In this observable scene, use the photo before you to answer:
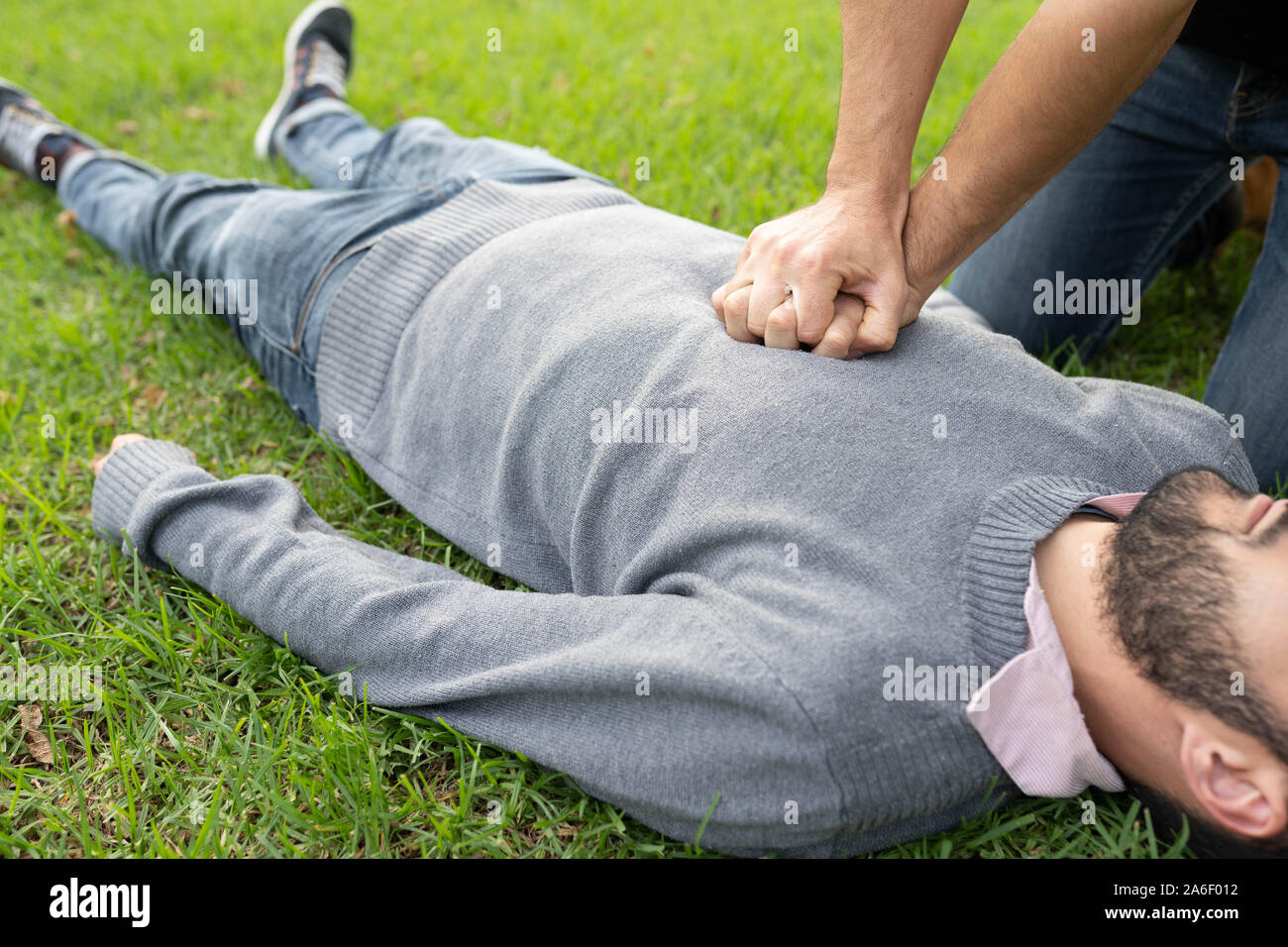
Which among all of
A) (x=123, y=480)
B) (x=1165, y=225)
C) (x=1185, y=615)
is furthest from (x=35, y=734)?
(x=1165, y=225)

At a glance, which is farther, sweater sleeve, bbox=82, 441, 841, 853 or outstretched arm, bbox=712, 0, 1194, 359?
outstretched arm, bbox=712, 0, 1194, 359

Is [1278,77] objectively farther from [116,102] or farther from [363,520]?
[116,102]

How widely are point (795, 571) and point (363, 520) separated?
4.07 ft

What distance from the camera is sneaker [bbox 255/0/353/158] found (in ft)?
12.3

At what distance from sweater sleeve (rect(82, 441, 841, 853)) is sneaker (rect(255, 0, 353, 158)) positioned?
2.24 metres

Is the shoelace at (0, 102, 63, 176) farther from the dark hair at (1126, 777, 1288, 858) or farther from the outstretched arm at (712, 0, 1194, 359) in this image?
the dark hair at (1126, 777, 1288, 858)

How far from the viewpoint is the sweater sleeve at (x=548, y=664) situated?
1.49 metres

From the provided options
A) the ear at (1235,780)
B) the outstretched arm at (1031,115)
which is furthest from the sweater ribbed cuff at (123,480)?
the ear at (1235,780)

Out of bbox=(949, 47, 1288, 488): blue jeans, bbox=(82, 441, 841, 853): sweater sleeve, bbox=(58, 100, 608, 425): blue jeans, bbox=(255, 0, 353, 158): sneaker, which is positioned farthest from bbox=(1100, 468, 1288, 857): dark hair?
bbox=(255, 0, 353, 158): sneaker

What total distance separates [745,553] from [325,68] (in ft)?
10.8

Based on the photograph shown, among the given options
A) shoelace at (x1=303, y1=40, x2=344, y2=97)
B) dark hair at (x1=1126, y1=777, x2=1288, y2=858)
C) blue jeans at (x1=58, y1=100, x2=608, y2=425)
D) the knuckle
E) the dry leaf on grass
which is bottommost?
the dry leaf on grass

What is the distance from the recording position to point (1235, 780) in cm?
143

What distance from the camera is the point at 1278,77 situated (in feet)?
7.57

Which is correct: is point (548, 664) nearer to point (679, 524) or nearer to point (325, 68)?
point (679, 524)
